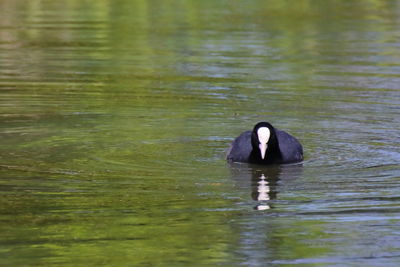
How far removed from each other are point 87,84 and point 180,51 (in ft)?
14.9

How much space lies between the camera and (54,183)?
1041cm

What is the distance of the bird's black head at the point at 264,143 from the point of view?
11344 millimetres

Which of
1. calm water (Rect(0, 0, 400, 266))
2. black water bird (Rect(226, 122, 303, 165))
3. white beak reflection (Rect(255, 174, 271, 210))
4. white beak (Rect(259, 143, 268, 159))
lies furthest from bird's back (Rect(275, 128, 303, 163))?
white beak reflection (Rect(255, 174, 271, 210))

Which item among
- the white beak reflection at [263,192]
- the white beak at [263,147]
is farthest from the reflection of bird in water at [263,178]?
the white beak at [263,147]

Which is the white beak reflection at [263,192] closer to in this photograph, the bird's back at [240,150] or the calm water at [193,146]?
the calm water at [193,146]

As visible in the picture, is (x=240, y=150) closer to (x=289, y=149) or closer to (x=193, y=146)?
(x=289, y=149)

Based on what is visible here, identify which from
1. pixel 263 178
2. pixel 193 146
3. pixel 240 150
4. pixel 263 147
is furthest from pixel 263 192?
pixel 193 146

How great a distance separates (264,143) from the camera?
1135 cm

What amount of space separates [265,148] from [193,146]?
116 centimetres

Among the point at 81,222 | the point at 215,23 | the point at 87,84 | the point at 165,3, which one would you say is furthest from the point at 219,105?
the point at 165,3

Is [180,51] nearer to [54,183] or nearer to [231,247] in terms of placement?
[54,183]

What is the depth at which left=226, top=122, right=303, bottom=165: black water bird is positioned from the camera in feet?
37.3

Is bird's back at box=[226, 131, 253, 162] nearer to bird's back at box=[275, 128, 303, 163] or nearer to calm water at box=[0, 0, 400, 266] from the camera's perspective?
calm water at box=[0, 0, 400, 266]

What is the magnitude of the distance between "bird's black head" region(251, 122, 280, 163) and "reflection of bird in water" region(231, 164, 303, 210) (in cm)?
11
